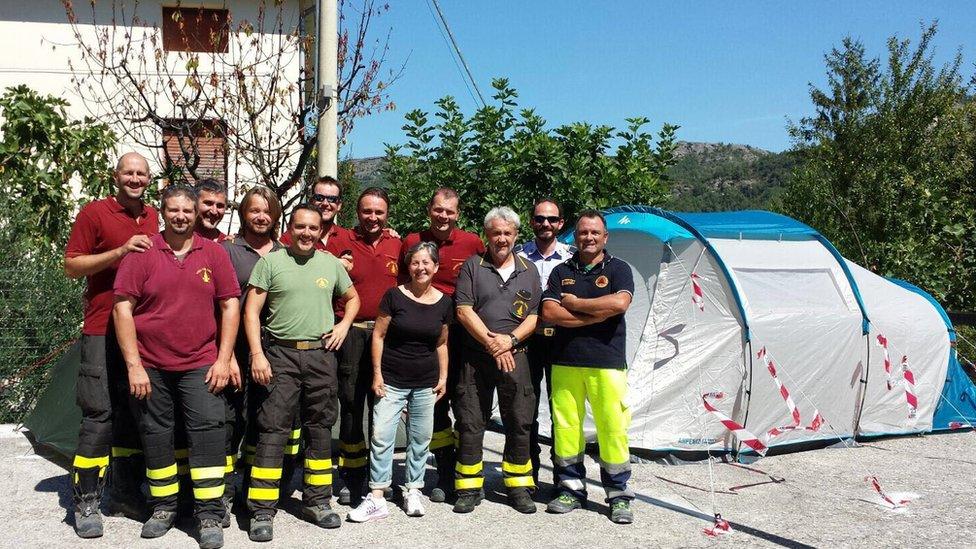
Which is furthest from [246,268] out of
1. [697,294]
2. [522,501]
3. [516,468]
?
[697,294]

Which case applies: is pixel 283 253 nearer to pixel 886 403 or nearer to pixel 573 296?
pixel 573 296

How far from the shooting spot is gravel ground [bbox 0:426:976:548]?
4719 mm

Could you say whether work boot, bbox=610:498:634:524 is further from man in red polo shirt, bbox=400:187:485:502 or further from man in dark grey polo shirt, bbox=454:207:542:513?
man in red polo shirt, bbox=400:187:485:502

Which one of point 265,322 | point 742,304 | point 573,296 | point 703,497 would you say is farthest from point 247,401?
point 742,304

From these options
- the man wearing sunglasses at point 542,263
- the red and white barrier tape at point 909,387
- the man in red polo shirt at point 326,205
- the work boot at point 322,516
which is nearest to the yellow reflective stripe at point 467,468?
the man wearing sunglasses at point 542,263

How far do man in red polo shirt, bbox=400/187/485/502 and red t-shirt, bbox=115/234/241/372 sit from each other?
1287 mm

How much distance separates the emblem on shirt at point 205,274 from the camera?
14.8ft

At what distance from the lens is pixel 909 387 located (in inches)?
296

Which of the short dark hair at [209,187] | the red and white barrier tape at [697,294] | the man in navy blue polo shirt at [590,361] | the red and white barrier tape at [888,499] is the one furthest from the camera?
the red and white barrier tape at [697,294]

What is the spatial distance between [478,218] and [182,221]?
198 inches

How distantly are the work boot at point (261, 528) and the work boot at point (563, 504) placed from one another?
1.68 m

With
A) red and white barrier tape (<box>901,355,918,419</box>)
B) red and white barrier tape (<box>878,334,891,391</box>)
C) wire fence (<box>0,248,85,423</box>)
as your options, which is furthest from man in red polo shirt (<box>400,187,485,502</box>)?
red and white barrier tape (<box>901,355,918,419</box>)

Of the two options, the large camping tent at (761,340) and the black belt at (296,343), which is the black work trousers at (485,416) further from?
the large camping tent at (761,340)

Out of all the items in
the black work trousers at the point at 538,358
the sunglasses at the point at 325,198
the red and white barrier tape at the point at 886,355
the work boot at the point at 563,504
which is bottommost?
the work boot at the point at 563,504
